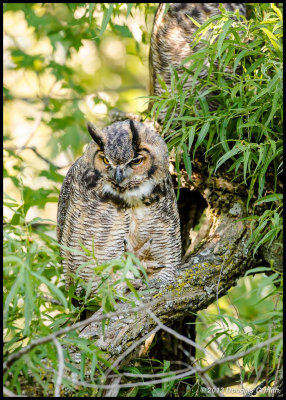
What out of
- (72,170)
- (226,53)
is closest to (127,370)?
(72,170)

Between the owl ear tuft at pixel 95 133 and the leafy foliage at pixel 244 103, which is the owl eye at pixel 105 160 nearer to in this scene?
the owl ear tuft at pixel 95 133

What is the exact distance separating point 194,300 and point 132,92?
12.5ft

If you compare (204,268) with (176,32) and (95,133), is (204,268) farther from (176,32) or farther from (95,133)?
(176,32)

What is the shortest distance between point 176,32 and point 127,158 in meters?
1.06

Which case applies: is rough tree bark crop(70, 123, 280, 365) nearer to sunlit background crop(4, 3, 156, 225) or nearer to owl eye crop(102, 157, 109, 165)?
owl eye crop(102, 157, 109, 165)

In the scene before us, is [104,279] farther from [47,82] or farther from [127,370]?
[47,82]

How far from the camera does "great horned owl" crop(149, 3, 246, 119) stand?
3086mm

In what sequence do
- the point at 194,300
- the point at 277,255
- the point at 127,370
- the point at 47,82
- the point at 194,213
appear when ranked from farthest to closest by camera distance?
the point at 47,82 → the point at 194,213 → the point at 277,255 → the point at 194,300 → the point at 127,370

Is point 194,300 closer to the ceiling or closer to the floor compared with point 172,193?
closer to the floor

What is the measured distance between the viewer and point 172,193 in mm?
2732

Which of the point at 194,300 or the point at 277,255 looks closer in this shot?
the point at 194,300

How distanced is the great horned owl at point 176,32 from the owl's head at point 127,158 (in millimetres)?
591

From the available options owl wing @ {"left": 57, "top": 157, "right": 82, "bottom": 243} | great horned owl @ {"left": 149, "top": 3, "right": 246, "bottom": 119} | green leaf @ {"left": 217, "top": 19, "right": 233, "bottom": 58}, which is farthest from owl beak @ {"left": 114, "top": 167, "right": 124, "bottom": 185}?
great horned owl @ {"left": 149, "top": 3, "right": 246, "bottom": 119}

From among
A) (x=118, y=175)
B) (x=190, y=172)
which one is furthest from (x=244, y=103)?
(x=118, y=175)
